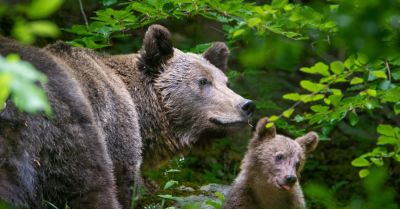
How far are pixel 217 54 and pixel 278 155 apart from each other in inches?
69.8

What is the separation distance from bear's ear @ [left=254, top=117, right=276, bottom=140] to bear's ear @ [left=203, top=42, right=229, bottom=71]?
1255mm

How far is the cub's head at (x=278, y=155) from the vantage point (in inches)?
258

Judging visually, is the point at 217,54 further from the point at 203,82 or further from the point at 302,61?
the point at 302,61

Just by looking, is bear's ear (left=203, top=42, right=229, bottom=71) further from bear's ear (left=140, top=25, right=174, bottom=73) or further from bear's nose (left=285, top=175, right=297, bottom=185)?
bear's nose (left=285, top=175, right=297, bottom=185)

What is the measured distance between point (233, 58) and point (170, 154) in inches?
171

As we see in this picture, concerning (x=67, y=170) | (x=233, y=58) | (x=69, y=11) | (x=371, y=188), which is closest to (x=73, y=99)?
(x=67, y=170)

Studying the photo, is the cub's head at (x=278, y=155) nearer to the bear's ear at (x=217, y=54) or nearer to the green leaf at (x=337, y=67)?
the bear's ear at (x=217, y=54)

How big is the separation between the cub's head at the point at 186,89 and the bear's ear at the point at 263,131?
13.9 inches

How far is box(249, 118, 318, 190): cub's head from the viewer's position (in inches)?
258

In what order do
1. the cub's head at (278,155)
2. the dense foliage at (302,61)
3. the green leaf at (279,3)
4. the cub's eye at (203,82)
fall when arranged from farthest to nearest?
the cub's eye at (203,82), the cub's head at (278,155), the green leaf at (279,3), the dense foliage at (302,61)

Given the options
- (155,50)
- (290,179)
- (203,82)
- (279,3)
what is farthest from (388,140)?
(155,50)

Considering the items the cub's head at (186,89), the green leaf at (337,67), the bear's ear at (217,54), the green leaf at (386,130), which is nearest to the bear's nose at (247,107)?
the cub's head at (186,89)

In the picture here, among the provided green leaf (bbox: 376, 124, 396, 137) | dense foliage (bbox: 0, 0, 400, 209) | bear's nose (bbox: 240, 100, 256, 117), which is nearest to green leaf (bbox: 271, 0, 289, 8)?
dense foliage (bbox: 0, 0, 400, 209)

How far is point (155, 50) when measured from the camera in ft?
24.0
